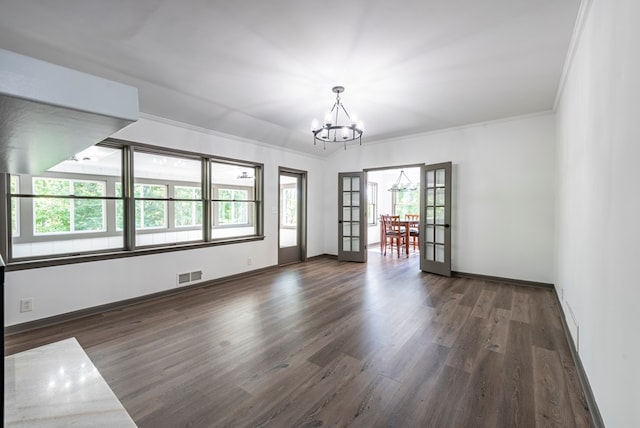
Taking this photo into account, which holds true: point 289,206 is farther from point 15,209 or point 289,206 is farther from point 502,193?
point 15,209

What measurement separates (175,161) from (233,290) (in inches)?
83.0

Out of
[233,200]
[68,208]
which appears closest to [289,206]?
[233,200]

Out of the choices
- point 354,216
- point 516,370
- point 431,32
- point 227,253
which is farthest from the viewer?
point 354,216

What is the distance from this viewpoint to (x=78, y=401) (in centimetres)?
71

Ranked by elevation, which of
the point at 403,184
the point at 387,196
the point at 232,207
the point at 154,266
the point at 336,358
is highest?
the point at 403,184

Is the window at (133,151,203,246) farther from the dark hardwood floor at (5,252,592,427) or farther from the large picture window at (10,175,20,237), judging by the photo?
the large picture window at (10,175,20,237)

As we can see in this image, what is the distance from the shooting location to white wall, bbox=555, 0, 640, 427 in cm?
131

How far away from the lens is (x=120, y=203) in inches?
149

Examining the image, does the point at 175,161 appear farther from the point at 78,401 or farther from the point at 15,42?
the point at 78,401

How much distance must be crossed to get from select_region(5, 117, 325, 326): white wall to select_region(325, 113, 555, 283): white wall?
3055mm

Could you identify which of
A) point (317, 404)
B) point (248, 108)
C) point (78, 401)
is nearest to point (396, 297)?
point (317, 404)

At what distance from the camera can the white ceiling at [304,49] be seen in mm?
2162

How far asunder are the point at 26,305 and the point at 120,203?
140 cm

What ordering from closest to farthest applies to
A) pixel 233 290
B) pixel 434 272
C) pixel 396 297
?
pixel 396 297, pixel 233 290, pixel 434 272
